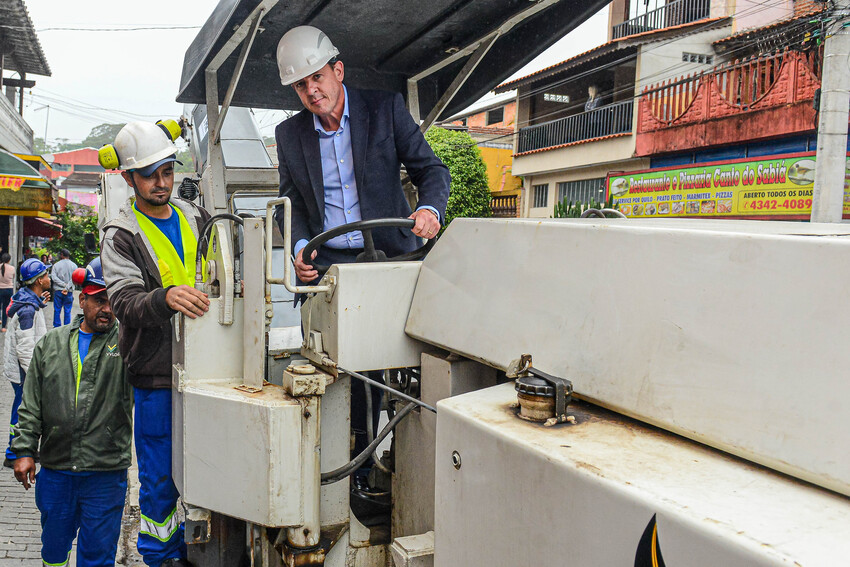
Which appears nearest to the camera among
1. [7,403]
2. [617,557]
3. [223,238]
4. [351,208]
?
[617,557]

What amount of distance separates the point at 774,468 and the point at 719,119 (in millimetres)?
21921

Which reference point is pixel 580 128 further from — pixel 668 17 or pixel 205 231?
pixel 205 231

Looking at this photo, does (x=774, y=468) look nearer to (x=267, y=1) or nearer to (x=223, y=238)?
(x=223, y=238)

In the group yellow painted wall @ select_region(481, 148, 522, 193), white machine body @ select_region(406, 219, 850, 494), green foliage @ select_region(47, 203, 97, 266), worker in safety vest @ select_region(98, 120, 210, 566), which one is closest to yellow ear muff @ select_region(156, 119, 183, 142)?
worker in safety vest @ select_region(98, 120, 210, 566)

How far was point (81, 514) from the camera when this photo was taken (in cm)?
369

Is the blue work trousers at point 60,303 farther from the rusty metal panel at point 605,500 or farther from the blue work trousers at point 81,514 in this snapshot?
the rusty metal panel at point 605,500

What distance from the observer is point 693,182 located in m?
20.5

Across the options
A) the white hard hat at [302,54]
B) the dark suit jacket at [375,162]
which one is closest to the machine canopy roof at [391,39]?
the white hard hat at [302,54]

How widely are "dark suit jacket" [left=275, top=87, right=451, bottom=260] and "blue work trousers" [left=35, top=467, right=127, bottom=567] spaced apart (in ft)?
5.51

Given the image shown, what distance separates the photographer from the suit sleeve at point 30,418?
3.69 metres

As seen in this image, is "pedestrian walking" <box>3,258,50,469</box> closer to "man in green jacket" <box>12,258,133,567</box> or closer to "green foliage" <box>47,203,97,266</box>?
"man in green jacket" <box>12,258,133,567</box>

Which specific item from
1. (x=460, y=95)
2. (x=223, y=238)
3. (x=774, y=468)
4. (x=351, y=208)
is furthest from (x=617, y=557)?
(x=460, y=95)

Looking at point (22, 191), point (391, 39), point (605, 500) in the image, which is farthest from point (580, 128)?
point (605, 500)

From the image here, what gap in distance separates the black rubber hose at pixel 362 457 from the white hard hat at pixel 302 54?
1.37m
